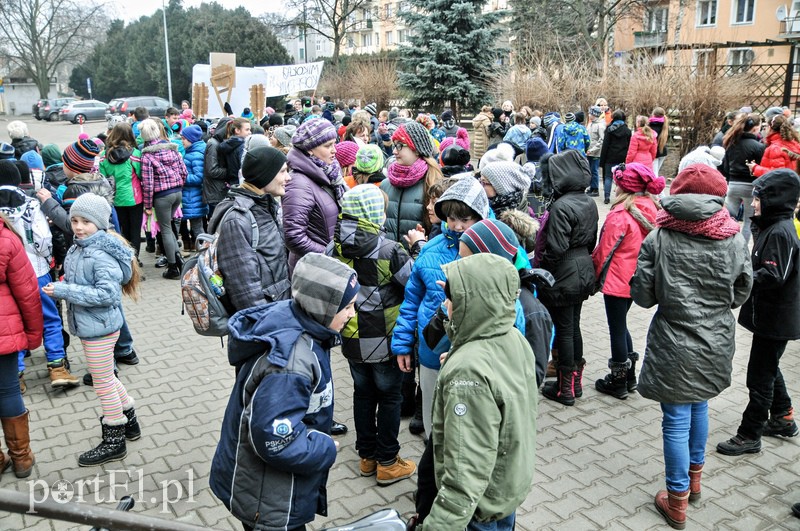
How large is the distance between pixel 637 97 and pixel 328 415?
17469 millimetres

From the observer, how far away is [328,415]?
284 centimetres

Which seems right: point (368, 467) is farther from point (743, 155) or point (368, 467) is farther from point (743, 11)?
point (743, 11)

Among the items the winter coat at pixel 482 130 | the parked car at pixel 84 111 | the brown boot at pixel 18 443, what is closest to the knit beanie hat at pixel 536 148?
the winter coat at pixel 482 130

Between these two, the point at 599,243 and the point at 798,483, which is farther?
the point at 599,243

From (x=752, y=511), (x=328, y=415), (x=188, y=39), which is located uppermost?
(x=188, y=39)

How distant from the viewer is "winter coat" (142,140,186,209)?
8297 mm

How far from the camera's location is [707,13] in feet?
148

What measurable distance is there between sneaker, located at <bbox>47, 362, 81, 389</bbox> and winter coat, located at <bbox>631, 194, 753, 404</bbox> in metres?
4.67

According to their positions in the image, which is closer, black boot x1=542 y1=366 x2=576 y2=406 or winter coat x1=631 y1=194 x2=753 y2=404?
winter coat x1=631 y1=194 x2=753 y2=404

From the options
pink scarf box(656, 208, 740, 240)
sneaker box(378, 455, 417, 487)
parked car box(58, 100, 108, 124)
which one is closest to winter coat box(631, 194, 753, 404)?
pink scarf box(656, 208, 740, 240)

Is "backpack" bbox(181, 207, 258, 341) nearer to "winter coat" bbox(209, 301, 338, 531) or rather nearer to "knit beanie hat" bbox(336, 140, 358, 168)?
"winter coat" bbox(209, 301, 338, 531)

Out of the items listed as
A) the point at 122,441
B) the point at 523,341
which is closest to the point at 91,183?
the point at 122,441

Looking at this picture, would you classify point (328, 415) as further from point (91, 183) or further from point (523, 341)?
point (91, 183)

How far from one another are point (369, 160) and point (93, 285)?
9.28 feet
